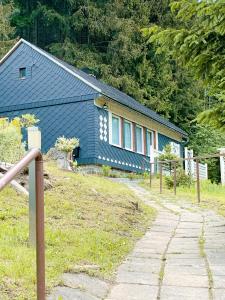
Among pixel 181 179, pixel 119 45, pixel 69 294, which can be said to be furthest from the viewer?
pixel 119 45

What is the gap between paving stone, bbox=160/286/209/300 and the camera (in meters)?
3.60

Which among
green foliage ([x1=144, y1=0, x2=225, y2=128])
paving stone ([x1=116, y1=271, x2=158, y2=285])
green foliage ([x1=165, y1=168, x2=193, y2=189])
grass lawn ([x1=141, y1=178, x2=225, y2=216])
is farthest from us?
green foliage ([x1=165, y1=168, x2=193, y2=189])

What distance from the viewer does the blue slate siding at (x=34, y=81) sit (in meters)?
18.5

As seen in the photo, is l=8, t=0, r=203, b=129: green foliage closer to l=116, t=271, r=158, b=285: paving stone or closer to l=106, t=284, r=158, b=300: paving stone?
l=116, t=271, r=158, b=285: paving stone

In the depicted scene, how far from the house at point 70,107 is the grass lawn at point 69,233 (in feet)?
28.7

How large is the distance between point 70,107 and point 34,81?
213cm

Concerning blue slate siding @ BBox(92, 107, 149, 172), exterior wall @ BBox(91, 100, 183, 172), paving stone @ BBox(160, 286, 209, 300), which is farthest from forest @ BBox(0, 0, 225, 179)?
paving stone @ BBox(160, 286, 209, 300)

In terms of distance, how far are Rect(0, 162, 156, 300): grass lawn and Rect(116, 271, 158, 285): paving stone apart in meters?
0.15

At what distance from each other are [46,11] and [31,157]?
29893 mm

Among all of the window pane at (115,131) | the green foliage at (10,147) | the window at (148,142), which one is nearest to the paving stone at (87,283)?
the green foliage at (10,147)

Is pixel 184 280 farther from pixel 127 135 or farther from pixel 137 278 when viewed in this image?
pixel 127 135

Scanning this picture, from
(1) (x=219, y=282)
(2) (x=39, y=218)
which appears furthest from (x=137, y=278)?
(2) (x=39, y=218)

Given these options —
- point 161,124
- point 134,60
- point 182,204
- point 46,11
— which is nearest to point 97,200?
point 182,204

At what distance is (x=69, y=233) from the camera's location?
5344 mm
